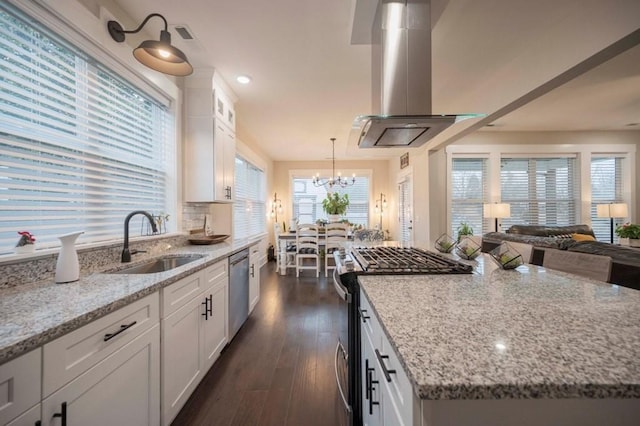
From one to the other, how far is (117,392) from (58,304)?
1.38ft

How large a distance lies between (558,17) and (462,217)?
3.46 m

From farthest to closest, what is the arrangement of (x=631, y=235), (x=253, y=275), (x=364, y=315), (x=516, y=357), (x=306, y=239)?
1. (x=306, y=239)
2. (x=631, y=235)
3. (x=253, y=275)
4. (x=364, y=315)
5. (x=516, y=357)

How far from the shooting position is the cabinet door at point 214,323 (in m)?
1.81

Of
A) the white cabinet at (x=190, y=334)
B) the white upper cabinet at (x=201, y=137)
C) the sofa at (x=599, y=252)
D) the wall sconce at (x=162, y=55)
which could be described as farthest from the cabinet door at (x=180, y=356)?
the sofa at (x=599, y=252)

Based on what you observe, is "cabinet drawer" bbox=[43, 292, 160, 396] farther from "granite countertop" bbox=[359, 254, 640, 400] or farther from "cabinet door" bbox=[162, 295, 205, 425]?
"granite countertop" bbox=[359, 254, 640, 400]

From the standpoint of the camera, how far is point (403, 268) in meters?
1.36

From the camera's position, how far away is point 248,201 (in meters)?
5.27

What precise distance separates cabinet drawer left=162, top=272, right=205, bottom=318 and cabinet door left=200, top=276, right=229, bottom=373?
0.48ft

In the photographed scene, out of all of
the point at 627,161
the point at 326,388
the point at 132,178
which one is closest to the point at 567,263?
the point at 326,388

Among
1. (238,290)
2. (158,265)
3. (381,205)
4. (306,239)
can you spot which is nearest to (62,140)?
(158,265)

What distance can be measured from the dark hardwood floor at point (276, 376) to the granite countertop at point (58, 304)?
900mm

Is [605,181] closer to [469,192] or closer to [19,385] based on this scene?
[469,192]

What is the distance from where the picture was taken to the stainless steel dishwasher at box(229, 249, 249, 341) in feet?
7.57

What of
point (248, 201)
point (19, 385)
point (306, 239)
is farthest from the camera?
point (248, 201)
